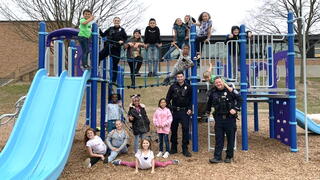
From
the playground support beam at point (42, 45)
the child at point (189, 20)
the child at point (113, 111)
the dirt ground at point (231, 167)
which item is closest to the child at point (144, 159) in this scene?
the dirt ground at point (231, 167)

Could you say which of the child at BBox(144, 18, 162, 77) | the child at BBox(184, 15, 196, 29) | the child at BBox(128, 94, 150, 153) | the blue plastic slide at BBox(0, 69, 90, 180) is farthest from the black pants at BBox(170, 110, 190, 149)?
the child at BBox(184, 15, 196, 29)

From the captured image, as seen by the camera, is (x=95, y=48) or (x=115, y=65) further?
(x=115, y=65)

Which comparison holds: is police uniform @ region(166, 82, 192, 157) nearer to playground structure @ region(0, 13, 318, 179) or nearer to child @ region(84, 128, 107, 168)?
playground structure @ region(0, 13, 318, 179)

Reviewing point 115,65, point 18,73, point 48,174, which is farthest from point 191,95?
point 18,73

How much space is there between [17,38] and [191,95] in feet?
95.8

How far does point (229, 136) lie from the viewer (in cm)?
710

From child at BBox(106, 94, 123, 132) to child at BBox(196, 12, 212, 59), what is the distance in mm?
2399

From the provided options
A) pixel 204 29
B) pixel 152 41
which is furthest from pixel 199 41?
pixel 152 41

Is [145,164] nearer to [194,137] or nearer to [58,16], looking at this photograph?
[194,137]

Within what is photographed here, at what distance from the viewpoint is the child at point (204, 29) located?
866cm

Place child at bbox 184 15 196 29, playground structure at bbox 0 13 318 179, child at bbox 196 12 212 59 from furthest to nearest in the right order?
child at bbox 184 15 196 29 < child at bbox 196 12 212 59 < playground structure at bbox 0 13 318 179

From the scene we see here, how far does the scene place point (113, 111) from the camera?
8.97 metres

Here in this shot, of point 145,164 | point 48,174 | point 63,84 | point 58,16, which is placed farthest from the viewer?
point 58,16

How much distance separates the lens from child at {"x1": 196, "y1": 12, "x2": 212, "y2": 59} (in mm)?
8656
